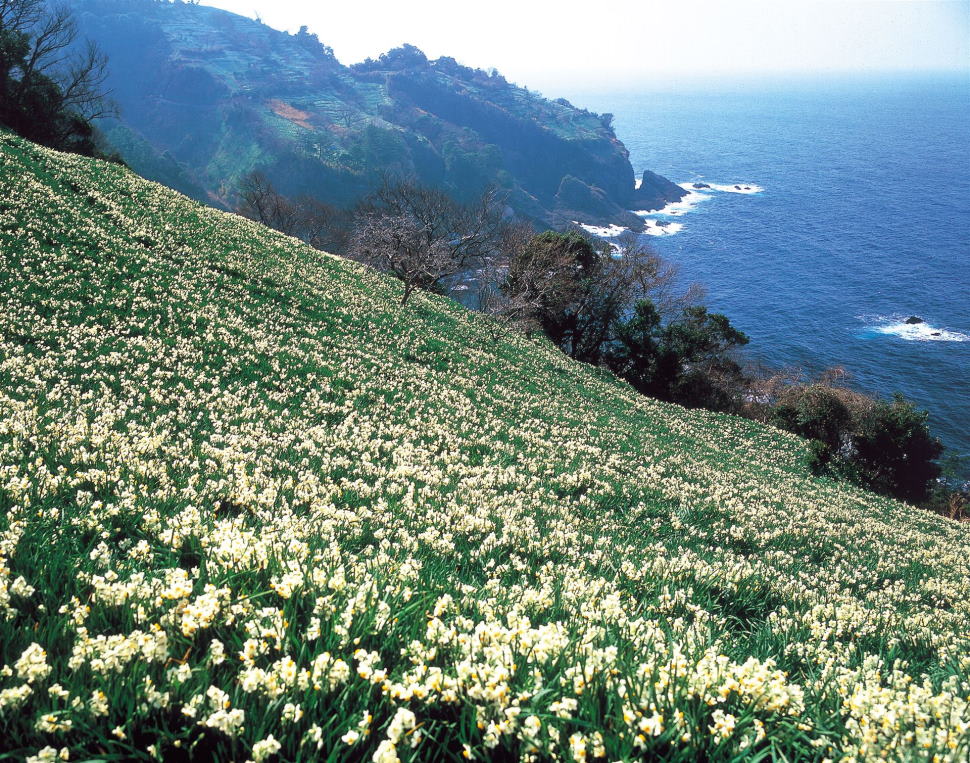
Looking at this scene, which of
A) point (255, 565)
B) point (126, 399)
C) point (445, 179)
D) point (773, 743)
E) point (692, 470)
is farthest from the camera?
point (445, 179)

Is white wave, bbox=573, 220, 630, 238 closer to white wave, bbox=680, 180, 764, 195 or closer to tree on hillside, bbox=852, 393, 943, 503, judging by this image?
white wave, bbox=680, 180, 764, 195

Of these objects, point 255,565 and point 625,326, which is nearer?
point 255,565

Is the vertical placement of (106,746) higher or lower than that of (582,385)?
higher

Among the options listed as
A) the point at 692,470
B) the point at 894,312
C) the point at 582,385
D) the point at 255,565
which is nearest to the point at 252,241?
the point at 582,385

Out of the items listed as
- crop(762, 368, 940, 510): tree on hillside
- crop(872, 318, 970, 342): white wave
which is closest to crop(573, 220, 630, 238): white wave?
crop(872, 318, 970, 342): white wave

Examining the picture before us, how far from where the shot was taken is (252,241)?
88.7 ft

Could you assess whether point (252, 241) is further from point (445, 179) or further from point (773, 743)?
point (445, 179)

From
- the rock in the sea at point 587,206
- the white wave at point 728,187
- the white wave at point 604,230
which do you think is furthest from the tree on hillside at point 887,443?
the white wave at point 728,187

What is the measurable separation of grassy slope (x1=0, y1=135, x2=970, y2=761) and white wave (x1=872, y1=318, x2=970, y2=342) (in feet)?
288

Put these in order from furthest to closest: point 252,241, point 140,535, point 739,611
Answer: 1. point 252,241
2. point 739,611
3. point 140,535

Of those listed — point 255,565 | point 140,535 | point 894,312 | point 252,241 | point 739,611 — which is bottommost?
point 739,611

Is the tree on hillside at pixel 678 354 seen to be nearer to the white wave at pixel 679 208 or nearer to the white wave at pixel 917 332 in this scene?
the white wave at pixel 917 332

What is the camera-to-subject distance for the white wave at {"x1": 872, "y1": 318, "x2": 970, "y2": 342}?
84.1 meters

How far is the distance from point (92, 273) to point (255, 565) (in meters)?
15.4
